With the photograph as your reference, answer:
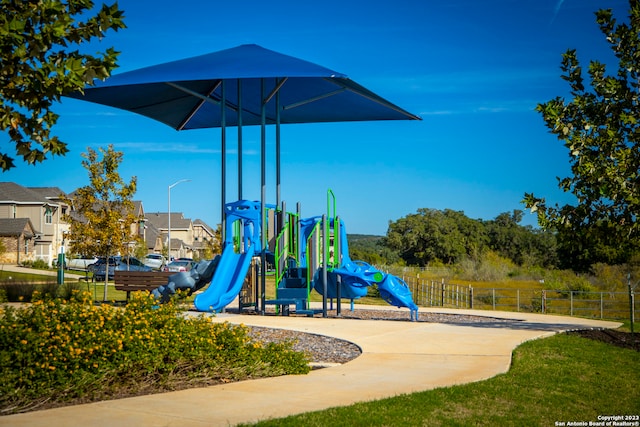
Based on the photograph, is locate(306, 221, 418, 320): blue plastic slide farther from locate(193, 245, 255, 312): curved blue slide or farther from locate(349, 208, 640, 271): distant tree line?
locate(349, 208, 640, 271): distant tree line

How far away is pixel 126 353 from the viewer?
26.6ft

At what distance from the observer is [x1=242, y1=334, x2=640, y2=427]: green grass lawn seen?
22.0ft

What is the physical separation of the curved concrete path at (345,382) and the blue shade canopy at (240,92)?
5.25 meters

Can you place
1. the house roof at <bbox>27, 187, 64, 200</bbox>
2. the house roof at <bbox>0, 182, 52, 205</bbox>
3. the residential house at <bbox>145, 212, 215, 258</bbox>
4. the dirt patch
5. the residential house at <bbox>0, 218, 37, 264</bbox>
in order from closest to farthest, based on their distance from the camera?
the dirt patch → the residential house at <bbox>0, 218, 37, 264</bbox> → the house roof at <bbox>0, 182, 52, 205</bbox> → the house roof at <bbox>27, 187, 64, 200</bbox> → the residential house at <bbox>145, 212, 215, 258</bbox>

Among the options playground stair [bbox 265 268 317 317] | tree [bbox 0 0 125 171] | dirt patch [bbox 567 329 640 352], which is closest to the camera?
tree [bbox 0 0 125 171]

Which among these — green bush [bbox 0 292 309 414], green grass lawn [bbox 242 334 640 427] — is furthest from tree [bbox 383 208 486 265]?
green bush [bbox 0 292 309 414]

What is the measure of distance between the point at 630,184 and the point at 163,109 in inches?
513

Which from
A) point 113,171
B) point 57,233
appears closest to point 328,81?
point 113,171

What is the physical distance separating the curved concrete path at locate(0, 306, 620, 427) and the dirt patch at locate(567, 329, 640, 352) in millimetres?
675

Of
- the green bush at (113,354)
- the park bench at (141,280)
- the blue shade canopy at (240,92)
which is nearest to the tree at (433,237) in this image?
the blue shade canopy at (240,92)

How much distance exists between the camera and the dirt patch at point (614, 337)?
521 inches

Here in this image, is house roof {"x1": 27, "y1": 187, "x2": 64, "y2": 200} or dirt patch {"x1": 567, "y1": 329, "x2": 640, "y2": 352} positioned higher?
house roof {"x1": 27, "y1": 187, "x2": 64, "y2": 200}

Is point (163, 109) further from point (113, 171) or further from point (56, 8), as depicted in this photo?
point (56, 8)

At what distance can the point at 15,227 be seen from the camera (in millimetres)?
61031
